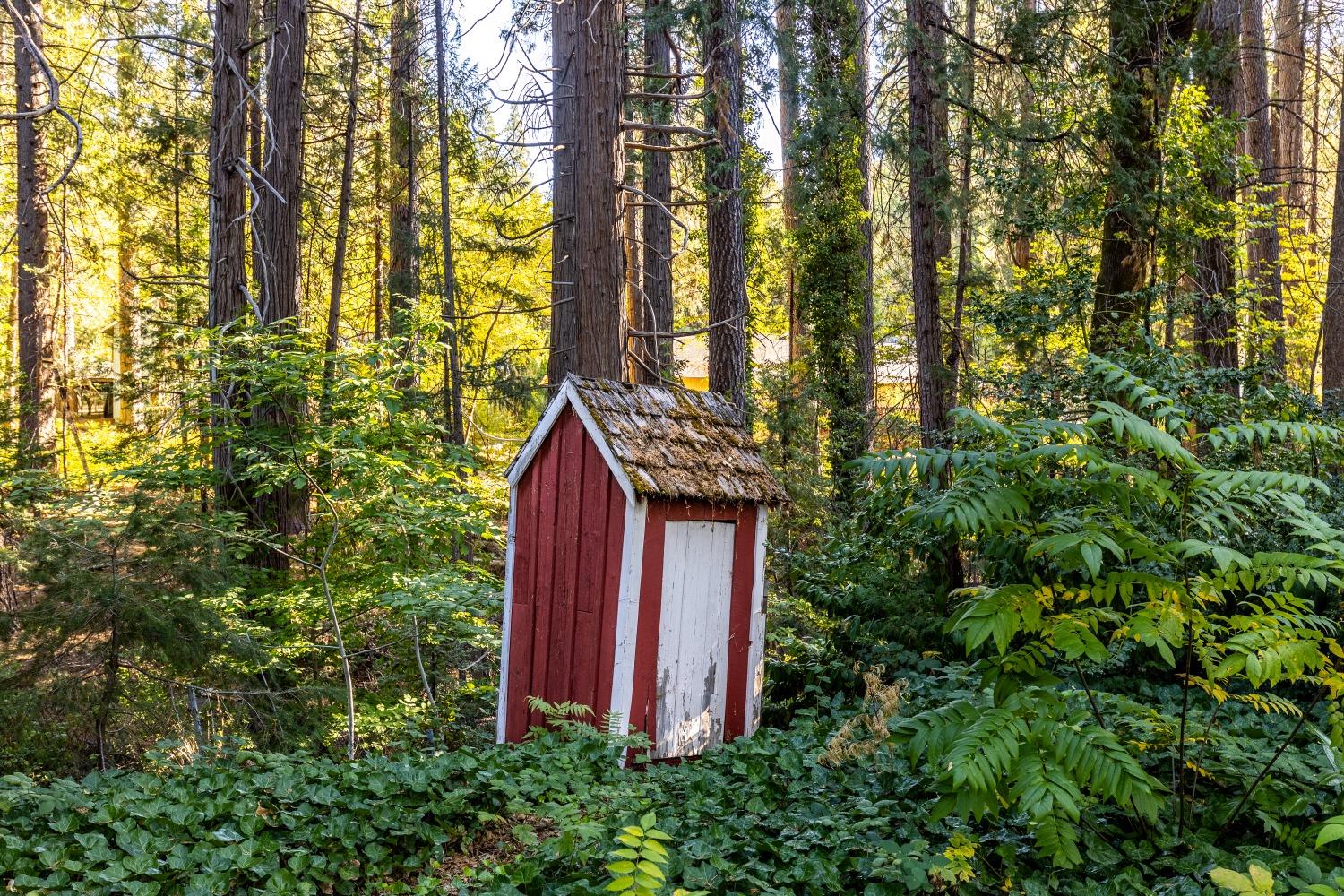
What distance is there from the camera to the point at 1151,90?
9.70 meters

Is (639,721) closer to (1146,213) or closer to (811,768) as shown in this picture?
(811,768)

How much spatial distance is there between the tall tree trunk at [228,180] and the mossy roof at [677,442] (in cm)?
486

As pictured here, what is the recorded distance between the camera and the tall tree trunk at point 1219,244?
944cm

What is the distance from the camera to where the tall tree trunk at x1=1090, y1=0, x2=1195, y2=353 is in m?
9.24

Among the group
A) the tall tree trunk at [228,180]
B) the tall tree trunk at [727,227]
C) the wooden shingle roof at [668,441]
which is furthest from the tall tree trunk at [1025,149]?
the tall tree trunk at [228,180]

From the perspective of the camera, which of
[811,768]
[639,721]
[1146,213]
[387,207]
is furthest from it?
[387,207]

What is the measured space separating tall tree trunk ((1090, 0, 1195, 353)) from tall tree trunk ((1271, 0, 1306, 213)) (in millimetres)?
5019

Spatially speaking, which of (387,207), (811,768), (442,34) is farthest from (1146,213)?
(387,207)

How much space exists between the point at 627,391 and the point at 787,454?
6.68 meters

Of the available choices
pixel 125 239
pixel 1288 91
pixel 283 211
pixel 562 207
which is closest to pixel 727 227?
pixel 562 207

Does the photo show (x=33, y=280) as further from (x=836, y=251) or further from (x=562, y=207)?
(x=836, y=251)

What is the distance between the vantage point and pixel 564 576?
6094 millimetres

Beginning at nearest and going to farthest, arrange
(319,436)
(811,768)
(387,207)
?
(811,768), (319,436), (387,207)

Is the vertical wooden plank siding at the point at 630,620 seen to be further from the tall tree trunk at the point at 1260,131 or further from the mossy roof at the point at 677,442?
the tall tree trunk at the point at 1260,131
